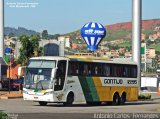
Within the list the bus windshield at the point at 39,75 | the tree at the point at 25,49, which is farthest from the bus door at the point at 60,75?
the tree at the point at 25,49

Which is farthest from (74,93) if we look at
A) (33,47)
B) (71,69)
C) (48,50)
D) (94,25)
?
(33,47)

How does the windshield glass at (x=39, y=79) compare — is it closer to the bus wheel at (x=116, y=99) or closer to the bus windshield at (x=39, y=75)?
the bus windshield at (x=39, y=75)

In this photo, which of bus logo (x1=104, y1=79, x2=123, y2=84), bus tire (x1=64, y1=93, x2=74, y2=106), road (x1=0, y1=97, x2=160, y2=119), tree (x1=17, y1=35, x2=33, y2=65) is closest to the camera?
road (x1=0, y1=97, x2=160, y2=119)

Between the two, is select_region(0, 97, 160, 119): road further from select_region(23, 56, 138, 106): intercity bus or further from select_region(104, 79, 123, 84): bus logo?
select_region(104, 79, 123, 84): bus logo

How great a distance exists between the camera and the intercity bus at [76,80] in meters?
33.4

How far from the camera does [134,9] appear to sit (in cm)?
5197

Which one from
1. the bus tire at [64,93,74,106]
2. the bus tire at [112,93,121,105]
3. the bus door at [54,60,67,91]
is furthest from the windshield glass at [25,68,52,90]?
the bus tire at [112,93,121,105]

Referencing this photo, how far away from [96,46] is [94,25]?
6.77ft

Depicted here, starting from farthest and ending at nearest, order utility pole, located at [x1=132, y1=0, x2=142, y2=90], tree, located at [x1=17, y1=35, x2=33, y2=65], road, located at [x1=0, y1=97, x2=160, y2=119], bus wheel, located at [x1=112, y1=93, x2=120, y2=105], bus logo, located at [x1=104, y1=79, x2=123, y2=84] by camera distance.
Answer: tree, located at [x1=17, y1=35, x2=33, y2=65], utility pole, located at [x1=132, y1=0, x2=142, y2=90], bus wheel, located at [x1=112, y1=93, x2=120, y2=105], bus logo, located at [x1=104, y1=79, x2=123, y2=84], road, located at [x1=0, y1=97, x2=160, y2=119]

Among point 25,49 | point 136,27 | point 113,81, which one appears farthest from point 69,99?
point 25,49

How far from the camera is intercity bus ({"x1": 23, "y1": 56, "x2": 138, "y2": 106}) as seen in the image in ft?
110

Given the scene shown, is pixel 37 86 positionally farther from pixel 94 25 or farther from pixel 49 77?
pixel 94 25

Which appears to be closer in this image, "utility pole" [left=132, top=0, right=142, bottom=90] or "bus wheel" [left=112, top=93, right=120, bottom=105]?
"bus wheel" [left=112, top=93, right=120, bottom=105]

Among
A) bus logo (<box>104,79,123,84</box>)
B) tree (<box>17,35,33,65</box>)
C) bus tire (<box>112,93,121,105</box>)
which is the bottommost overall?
bus tire (<box>112,93,121,105</box>)
